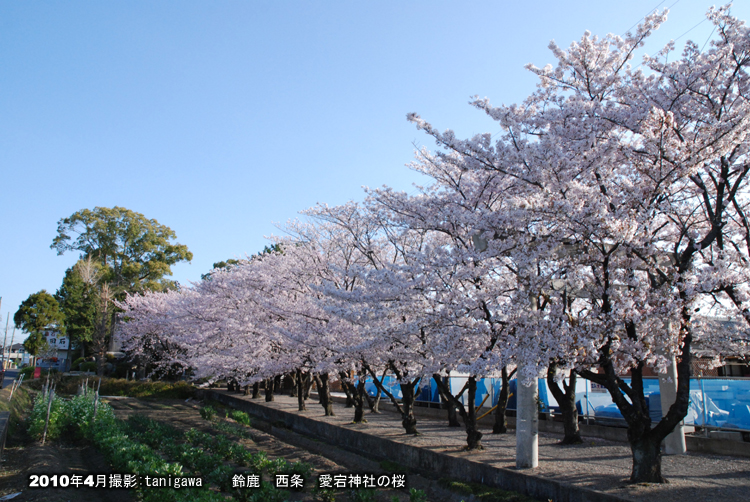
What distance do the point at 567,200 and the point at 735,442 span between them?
7.36 m

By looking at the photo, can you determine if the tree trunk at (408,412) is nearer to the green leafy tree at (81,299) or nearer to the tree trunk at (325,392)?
the tree trunk at (325,392)

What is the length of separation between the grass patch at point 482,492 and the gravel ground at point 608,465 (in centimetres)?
61

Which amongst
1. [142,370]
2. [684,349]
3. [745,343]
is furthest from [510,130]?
[142,370]

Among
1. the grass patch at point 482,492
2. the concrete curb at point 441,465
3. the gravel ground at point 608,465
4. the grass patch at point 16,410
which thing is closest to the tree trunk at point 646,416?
the gravel ground at point 608,465

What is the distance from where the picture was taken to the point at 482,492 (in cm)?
872

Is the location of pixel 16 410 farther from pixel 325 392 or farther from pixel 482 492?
pixel 482 492

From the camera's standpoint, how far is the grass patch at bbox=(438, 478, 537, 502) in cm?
816

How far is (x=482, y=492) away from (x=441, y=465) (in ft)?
6.54

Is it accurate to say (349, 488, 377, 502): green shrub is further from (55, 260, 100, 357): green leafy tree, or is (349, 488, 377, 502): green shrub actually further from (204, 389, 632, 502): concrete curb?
(55, 260, 100, 357): green leafy tree

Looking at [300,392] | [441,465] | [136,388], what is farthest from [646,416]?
[136,388]

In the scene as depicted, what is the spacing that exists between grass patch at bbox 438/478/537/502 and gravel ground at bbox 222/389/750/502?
0.61m

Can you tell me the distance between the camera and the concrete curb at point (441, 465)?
25.5 ft

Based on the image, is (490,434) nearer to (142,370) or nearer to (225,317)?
(225,317)

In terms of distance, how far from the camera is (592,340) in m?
7.21
